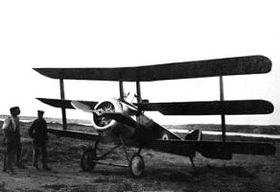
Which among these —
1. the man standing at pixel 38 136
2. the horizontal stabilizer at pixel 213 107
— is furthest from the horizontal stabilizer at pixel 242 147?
the man standing at pixel 38 136

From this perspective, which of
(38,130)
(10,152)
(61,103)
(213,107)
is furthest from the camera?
(61,103)

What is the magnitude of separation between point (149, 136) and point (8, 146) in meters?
3.59

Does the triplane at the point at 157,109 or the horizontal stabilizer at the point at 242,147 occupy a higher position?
the triplane at the point at 157,109

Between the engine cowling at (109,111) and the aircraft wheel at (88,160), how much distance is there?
1.20 meters

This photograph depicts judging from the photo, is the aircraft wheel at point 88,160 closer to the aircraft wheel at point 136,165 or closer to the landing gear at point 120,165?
the landing gear at point 120,165

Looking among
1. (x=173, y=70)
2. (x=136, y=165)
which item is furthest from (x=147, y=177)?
(x=173, y=70)

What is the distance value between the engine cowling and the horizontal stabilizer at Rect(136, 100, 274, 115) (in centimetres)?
45

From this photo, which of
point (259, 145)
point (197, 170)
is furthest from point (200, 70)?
point (197, 170)

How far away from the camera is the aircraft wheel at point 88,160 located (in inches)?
393

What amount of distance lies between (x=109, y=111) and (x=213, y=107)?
250 centimetres

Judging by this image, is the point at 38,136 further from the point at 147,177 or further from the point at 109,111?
the point at 147,177

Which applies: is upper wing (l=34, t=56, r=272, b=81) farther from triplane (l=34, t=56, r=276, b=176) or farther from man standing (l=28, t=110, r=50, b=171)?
man standing (l=28, t=110, r=50, b=171)

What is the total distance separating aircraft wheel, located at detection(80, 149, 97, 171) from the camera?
9984 millimetres

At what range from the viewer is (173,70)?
9250mm
